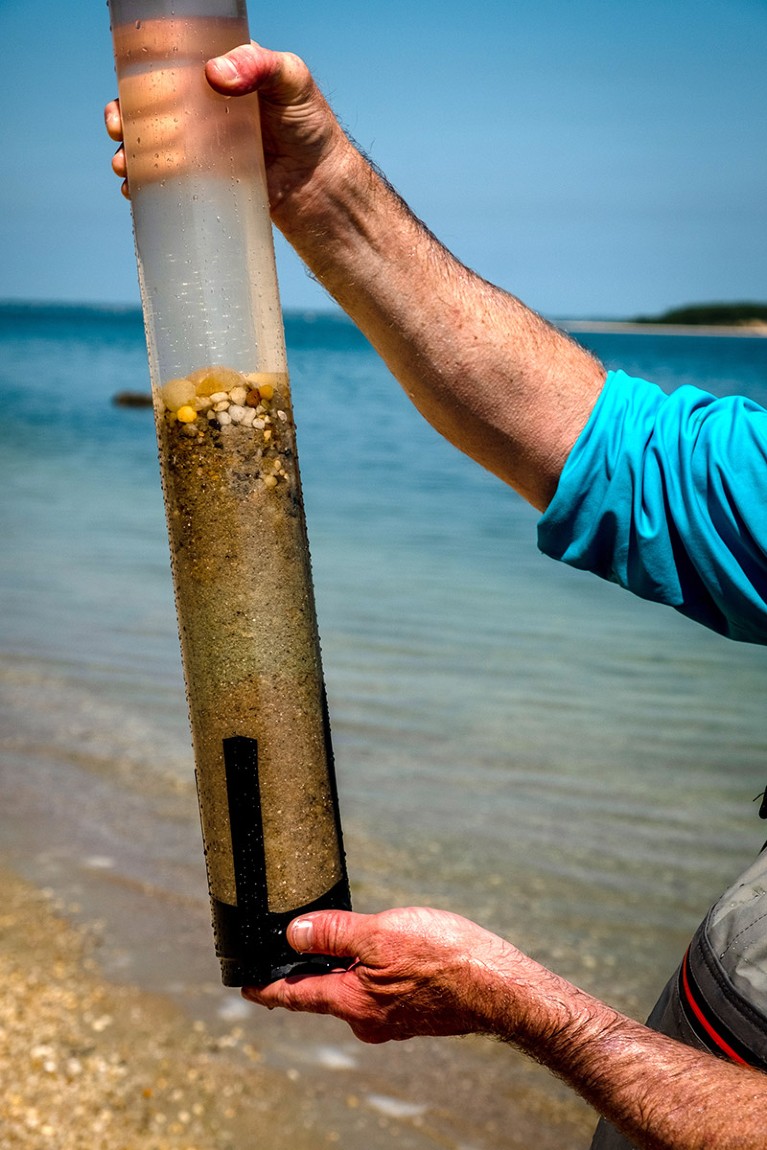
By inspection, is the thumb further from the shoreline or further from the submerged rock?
the submerged rock

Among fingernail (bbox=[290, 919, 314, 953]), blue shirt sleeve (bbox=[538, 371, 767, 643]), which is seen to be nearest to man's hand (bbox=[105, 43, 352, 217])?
blue shirt sleeve (bbox=[538, 371, 767, 643])

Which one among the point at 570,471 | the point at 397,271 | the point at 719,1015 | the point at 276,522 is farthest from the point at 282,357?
the point at 719,1015

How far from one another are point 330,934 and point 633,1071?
550mm

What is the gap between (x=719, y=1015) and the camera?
1955mm

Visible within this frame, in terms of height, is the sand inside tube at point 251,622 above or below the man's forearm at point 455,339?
below

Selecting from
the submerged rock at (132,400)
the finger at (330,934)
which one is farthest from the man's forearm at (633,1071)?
the submerged rock at (132,400)

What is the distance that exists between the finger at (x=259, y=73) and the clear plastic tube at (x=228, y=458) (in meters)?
0.03

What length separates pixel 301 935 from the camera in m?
1.92

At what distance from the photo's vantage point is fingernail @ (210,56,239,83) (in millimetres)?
1796

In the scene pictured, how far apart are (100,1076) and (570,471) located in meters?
2.73

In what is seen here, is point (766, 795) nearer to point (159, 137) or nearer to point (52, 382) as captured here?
point (159, 137)

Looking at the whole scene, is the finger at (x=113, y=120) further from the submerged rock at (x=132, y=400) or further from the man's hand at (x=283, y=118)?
the submerged rock at (x=132, y=400)

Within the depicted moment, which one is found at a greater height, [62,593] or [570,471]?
[570,471]

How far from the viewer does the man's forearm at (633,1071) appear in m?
1.68
